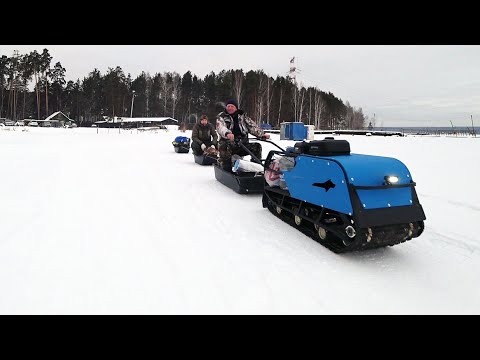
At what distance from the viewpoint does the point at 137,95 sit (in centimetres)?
6241

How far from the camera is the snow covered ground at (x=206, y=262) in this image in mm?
1847

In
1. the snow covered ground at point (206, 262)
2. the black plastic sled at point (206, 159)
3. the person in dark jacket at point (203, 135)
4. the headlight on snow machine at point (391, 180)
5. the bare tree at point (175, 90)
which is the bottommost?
the snow covered ground at point (206, 262)

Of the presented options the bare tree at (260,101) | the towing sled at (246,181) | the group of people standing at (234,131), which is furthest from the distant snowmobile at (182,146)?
the bare tree at (260,101)

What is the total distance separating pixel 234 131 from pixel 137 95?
62.7 metres

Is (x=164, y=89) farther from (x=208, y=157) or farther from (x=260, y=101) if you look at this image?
(x=208, y=157)

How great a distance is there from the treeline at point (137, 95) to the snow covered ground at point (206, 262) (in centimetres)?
4305

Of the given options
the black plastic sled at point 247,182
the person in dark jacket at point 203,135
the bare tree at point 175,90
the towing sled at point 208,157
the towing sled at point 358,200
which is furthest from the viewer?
the bare tree at point 175,90

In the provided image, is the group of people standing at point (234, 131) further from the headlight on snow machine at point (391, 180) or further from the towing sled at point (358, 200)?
the headlight on snow machine at point (391, 180)

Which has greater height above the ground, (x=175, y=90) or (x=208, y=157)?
(x=175, y=90)

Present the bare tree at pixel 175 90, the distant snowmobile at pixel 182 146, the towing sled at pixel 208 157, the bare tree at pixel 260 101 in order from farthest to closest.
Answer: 1. the bare tree at pixel 175 90
2. the bare tree at pixel 260 101
3. the distant snowmobile at pixel 182 146
4. the towing sled at pixel 208 157

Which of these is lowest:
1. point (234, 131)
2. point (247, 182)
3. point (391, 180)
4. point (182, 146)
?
point (247, 182)

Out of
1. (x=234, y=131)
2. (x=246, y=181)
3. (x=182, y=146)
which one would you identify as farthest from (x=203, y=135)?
(x=246, y=181)

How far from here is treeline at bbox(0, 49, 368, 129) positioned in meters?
49.6
